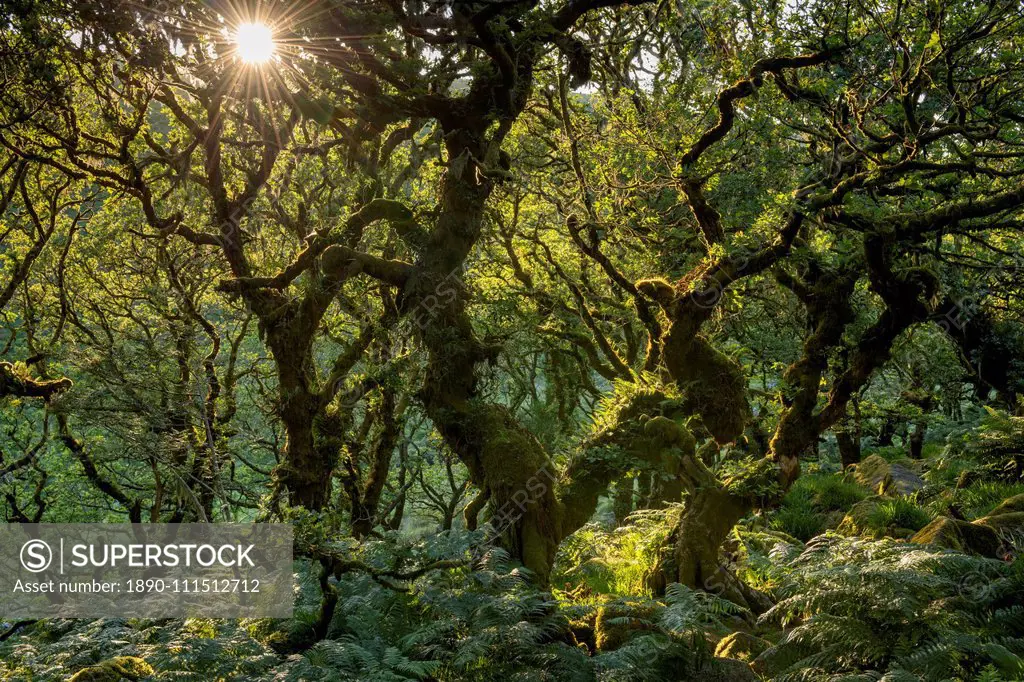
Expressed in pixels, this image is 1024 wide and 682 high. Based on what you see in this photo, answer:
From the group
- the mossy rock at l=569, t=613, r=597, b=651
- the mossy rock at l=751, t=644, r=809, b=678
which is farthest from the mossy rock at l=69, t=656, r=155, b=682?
the mossy rock at l=751, t=644, r=809, b=678

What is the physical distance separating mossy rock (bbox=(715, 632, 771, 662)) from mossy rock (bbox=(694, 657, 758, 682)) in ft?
2.68

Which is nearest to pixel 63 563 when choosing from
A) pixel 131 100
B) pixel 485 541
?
pixel 131 100

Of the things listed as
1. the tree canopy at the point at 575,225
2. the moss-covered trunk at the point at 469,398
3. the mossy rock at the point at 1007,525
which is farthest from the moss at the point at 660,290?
the mossy rock at the point at 1007,525

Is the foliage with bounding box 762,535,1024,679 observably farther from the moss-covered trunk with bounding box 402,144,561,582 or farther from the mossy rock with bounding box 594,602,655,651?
the moss-covered trunk with bounding box 402,144,561,582

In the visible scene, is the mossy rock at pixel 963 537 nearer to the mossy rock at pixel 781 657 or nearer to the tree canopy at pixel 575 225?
the tree canopy at pixel 575 225

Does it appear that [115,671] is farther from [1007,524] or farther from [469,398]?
[1007,524]

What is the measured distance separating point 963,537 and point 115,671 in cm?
847

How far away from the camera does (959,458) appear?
38.2 ft

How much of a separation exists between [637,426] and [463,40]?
473 centimetres

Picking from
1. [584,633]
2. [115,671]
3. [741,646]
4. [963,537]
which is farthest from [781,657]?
[115,671]

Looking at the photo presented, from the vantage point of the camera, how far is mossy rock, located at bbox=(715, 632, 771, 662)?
7.32 m

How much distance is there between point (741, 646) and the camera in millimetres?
7410

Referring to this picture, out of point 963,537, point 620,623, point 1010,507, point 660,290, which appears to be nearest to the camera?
point 620,623

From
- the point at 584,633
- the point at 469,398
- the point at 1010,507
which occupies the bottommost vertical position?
the point at 584,633
